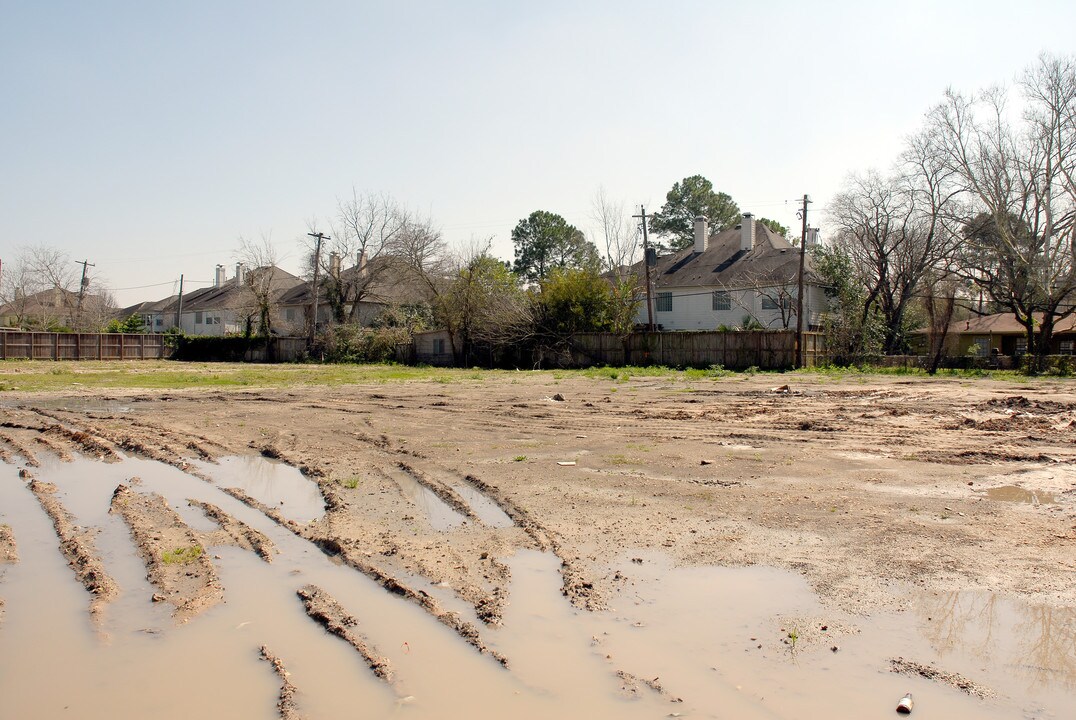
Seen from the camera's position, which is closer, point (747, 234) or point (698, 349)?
point (698, 349)

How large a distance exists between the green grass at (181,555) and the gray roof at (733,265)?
3748cm

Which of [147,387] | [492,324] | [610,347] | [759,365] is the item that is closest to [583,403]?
[147,387]

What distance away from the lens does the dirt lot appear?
511 cm

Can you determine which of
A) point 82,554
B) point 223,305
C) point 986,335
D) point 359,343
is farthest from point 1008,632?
point 223,305

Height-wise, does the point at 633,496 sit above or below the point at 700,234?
below

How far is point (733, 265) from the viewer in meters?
44.2

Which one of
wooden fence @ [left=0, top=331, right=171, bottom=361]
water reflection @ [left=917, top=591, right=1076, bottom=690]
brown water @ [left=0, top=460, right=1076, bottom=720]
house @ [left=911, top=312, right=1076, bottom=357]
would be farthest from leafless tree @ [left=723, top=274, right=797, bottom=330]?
wooden fence @ [left=0, top=331, right=171, bottom=361]

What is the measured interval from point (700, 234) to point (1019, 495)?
41225 mm

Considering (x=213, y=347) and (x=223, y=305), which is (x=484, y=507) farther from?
(x=223, y=305)

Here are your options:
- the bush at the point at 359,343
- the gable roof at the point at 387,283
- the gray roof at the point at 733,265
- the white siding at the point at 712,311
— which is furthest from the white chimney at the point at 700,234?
the bush at the point at 359,343

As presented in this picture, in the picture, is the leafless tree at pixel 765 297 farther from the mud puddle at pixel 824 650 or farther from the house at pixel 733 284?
the mud puddle at pixel 824 650

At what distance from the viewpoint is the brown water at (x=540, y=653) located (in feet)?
12.0

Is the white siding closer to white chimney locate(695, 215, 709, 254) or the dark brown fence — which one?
white chimney locate(695, 215, 709, 254)

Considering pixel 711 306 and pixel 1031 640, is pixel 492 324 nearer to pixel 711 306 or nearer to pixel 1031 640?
pixel 711 306
